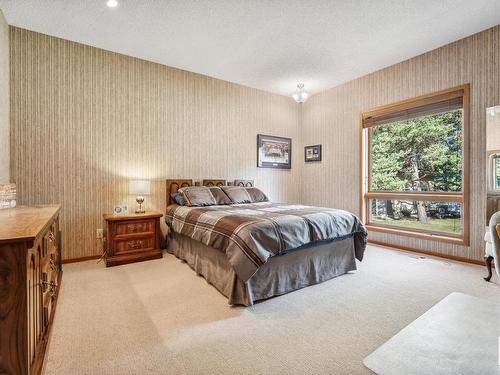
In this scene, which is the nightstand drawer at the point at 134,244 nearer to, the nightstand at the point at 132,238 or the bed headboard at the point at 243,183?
the nightstand at the point at 132,238

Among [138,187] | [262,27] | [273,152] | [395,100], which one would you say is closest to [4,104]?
[138,187]

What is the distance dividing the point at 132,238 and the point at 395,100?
14.7 ft

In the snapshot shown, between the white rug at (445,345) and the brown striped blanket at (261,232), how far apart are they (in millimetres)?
967

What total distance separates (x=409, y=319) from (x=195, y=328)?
1.63 m

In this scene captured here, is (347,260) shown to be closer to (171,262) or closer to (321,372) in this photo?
(321,372)

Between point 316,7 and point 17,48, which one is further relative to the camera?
point 17,48

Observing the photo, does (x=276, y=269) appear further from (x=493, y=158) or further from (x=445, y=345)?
(x=493, y=158)

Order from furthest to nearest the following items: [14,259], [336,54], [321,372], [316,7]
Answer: [336,54] → [316,7] → [321,372] → [14,259]

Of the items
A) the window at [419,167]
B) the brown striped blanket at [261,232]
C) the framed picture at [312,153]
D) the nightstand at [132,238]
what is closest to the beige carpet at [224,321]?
the nightstand at [132,238]

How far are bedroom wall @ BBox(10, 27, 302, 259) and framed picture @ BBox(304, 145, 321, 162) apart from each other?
1631 millimetres

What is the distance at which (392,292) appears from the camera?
7.84 feet

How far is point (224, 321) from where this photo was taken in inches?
74.2

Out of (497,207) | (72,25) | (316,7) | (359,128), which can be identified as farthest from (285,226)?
A: (72,25)

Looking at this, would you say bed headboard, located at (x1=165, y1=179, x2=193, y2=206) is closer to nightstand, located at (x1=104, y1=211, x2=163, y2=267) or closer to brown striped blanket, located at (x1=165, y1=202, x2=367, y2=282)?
nightstand, located at (x1=104, y1=211, x2=163, y2=267)
